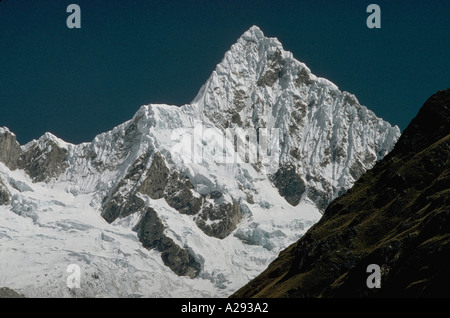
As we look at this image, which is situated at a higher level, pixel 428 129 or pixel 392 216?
pixel 428 129

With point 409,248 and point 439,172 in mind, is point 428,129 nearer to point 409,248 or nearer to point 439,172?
point 439,172

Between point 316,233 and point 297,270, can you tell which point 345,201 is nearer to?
point 316,233
